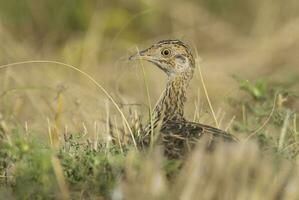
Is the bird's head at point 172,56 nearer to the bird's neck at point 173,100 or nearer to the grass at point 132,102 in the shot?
the bird's neck at point 173,100

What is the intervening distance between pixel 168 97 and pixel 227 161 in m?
2.94

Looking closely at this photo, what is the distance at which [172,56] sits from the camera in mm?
7938

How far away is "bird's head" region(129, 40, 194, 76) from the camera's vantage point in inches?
312

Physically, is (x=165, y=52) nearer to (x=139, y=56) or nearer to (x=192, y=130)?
(x=139, y=56)

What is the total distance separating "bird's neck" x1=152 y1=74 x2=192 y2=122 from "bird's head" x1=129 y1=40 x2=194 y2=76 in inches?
2.7

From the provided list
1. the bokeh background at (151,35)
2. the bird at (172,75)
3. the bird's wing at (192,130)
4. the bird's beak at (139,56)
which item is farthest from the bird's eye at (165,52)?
the bokeh background at (151,35)

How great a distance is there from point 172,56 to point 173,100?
15.2 inches

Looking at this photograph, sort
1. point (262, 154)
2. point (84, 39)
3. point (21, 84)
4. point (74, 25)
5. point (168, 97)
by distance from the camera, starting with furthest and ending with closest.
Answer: point (74, 25), point (84, 39), point (21, 84), point (168, 97), point (262, 154)

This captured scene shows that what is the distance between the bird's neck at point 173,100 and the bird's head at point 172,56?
0.07 meters

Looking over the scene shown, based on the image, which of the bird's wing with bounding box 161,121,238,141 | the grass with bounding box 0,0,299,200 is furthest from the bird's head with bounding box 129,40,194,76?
the bird's wing with bounding box 161,121,238,141

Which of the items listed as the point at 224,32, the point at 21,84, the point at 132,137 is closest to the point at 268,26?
the point at 224,32

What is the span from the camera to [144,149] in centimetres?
613

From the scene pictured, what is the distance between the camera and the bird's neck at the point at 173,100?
763cm

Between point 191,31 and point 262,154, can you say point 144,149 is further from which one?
point 191,31
